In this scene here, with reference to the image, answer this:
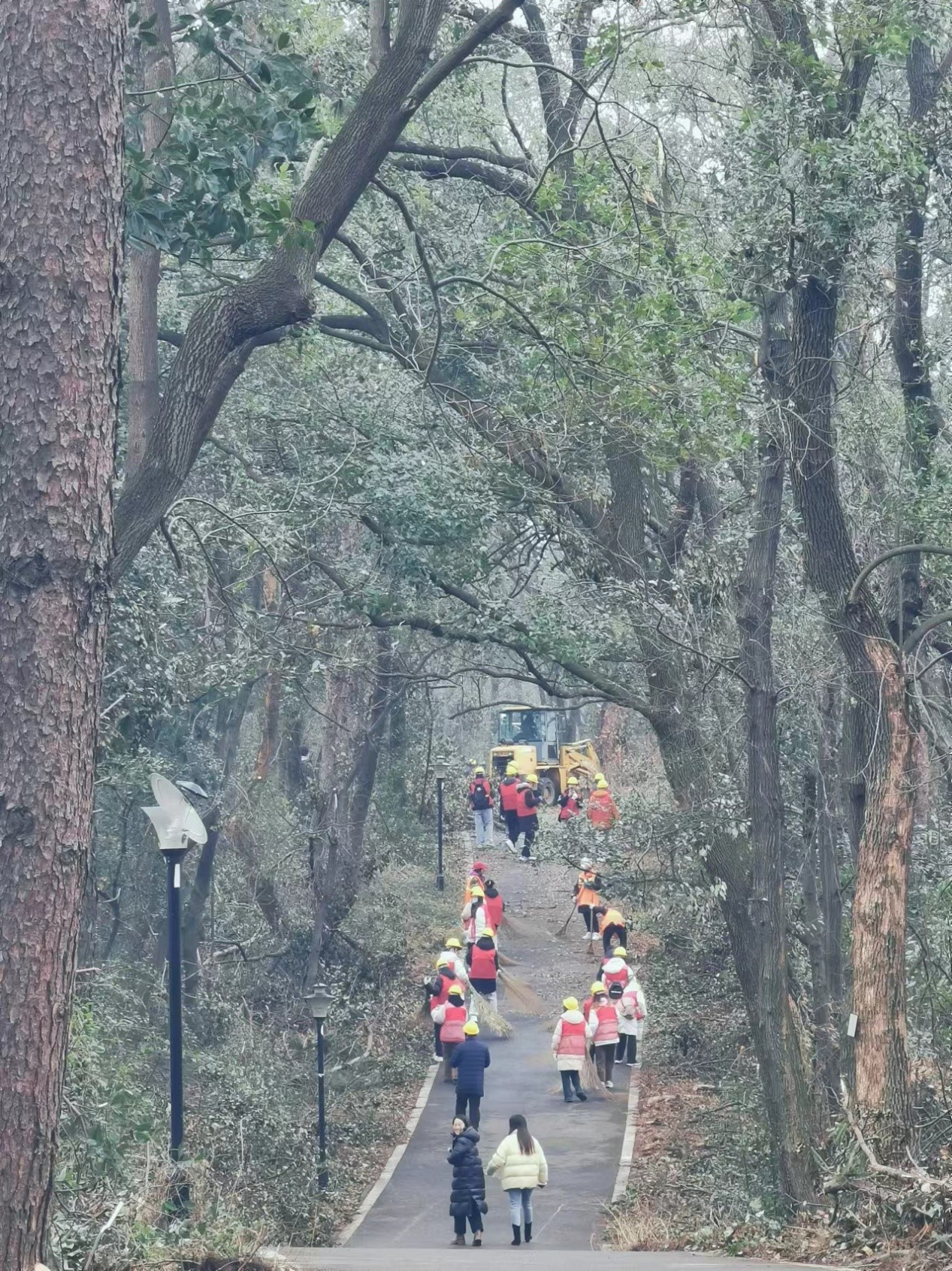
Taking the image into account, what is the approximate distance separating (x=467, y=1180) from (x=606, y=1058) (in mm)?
6368

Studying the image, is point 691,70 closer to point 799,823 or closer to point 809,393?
point 809,393

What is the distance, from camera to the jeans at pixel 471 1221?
13.9m

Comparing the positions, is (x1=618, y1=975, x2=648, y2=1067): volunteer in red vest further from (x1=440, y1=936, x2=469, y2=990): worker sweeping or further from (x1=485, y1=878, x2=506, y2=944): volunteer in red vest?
(x1=485, y1=878, x2=506, y2=944): volunteer in red vest

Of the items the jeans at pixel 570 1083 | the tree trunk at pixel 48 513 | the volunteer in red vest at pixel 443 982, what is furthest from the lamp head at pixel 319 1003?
the tree trunk at pixel 48 513

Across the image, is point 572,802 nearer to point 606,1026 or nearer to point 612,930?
point 612,930

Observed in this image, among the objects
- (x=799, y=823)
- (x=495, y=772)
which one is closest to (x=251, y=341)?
(x=799, y=823)

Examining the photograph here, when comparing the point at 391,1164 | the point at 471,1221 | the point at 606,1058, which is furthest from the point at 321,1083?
the point at 606,1058

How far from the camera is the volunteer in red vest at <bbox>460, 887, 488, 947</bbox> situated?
75.7 ft

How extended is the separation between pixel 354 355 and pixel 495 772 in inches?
923

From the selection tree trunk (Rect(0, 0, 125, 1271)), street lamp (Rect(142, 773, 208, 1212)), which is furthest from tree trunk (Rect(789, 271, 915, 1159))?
tree trunk (Rect(0, 0, 125, 1271))

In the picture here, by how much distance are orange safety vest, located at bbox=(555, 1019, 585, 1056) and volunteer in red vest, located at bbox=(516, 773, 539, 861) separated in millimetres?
11442

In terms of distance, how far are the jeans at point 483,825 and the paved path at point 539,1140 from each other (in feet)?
24.0

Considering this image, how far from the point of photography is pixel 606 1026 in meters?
19.7

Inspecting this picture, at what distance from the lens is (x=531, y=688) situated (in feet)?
216
